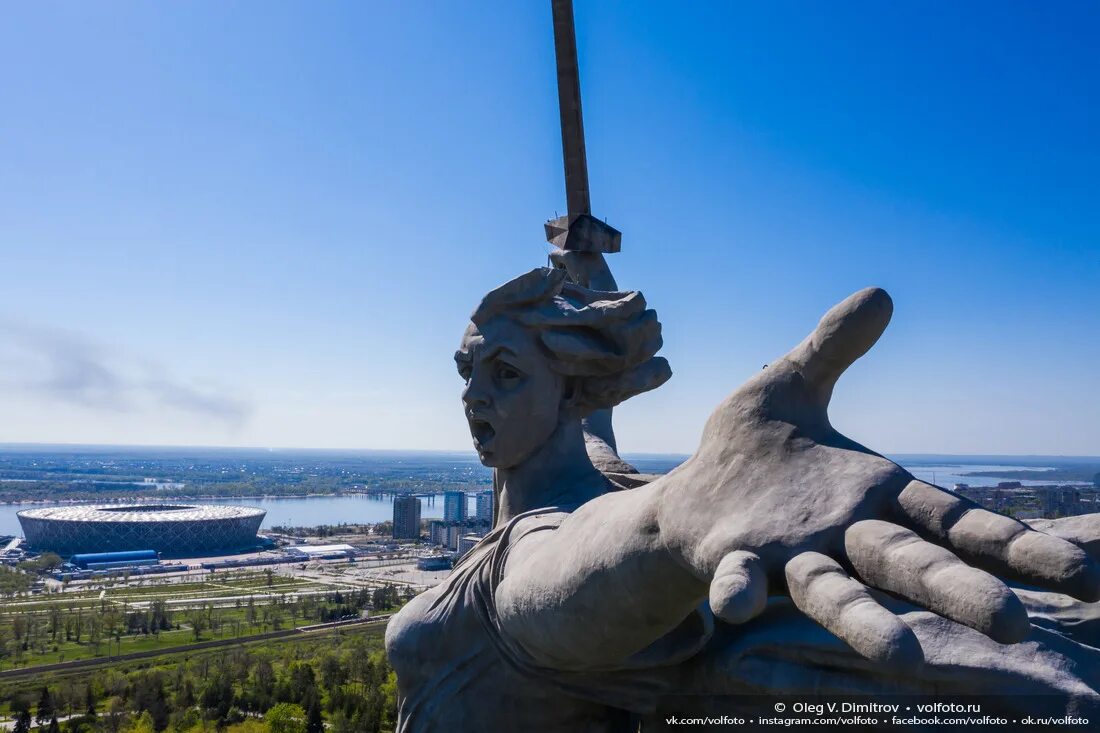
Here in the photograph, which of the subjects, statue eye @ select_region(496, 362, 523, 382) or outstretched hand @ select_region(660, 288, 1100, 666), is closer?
outstretched hand @ select_region(660, 288, 1100, 666)

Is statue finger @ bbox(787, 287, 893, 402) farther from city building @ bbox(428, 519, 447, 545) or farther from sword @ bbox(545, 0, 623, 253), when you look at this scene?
city building @ bbox(428, 519, 447, 545)

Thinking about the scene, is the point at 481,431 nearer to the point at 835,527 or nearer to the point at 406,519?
the point at 835,527

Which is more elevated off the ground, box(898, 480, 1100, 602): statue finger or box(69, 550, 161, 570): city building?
box(898, 480, 1100, 602): statue finger

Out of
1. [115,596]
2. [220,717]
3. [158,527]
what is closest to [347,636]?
[220,717]

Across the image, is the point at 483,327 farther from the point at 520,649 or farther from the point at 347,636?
the point at 347,636

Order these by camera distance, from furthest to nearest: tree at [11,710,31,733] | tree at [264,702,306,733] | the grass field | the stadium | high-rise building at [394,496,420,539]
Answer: high-rise building at [394,496,420,539] → the stadium → the grass field → tree at [11,710,31,733] → tree at [264,702,306,733]

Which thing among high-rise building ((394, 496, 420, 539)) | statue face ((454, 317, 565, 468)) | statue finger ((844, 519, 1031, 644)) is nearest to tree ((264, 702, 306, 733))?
statue face ((454, 317, 565, 468))

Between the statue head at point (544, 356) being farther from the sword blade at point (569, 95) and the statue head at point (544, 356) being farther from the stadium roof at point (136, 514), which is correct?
the stadium roof at point (136, 514)
